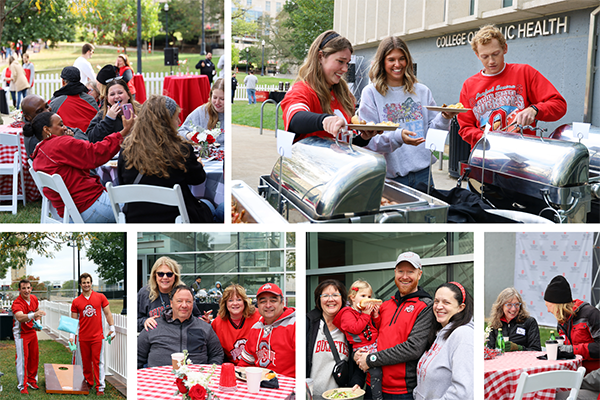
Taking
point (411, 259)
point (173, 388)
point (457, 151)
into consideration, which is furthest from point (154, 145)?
point (457, 151)

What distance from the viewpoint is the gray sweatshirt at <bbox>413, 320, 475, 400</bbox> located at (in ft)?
7.82

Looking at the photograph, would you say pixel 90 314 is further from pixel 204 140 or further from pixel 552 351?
pixel 552 351

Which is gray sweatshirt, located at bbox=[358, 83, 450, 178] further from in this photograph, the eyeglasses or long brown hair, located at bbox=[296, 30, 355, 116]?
the eyeglasses

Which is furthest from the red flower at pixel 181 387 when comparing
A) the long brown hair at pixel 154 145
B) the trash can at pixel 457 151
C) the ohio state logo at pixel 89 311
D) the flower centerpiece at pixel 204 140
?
the trash can at pixel 457 151

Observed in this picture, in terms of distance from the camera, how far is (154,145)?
9.34ft

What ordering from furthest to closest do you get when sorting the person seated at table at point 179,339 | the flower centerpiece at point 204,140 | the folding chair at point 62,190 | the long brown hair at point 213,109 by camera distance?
the long brown hair at point 213,109, the flower centerpiece at point 204,140, the folding chair at point 62,190, the person seated at table at point 179,339

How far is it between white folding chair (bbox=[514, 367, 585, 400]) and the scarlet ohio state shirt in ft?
10.3

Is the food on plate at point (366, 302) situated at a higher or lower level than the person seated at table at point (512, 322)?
higher

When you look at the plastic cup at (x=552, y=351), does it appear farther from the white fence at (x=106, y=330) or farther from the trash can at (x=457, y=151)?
the trash can at (x=457, y=151)

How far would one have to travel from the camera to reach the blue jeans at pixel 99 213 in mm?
3182

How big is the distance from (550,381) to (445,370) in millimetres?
706

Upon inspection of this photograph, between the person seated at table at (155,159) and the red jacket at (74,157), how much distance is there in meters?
0.23

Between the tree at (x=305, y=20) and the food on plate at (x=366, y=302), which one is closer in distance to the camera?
the food on plate at (x=366, y=302)

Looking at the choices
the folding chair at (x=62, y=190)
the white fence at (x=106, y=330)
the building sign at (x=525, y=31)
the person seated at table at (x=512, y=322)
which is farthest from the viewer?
the building sign at (x=525, y=31)
